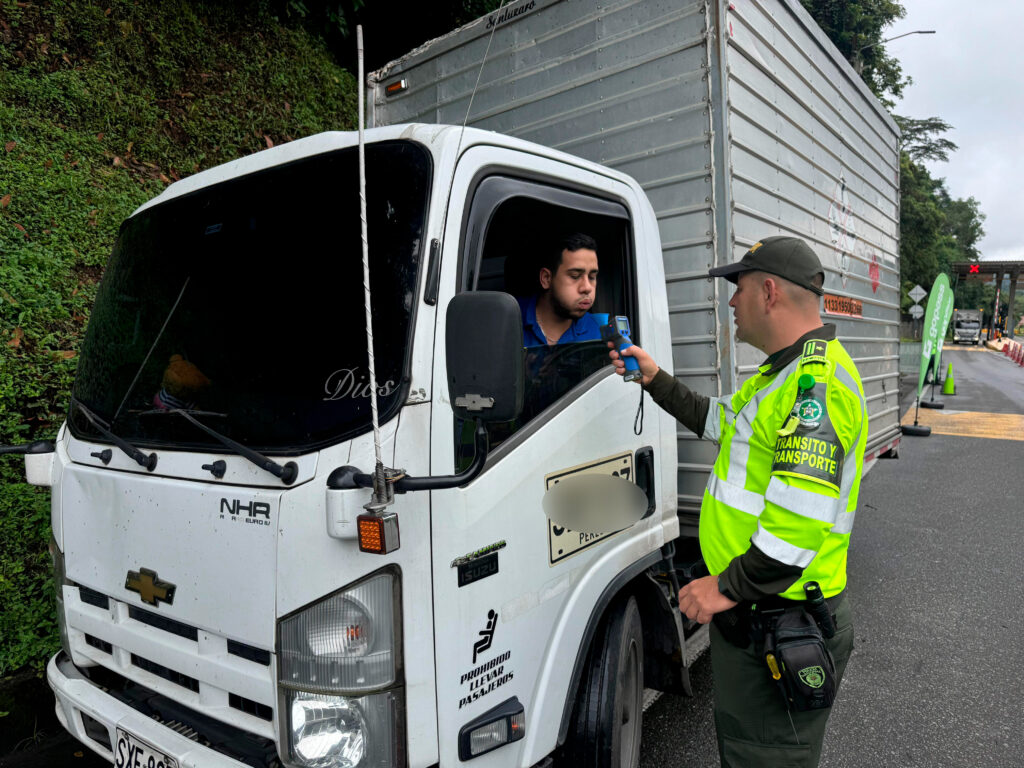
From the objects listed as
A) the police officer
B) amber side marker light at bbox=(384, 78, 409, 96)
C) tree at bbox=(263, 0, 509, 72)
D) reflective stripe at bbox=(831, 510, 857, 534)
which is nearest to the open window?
the police officer

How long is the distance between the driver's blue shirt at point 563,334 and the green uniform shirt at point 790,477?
551 millimetres

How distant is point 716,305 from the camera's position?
105 inches

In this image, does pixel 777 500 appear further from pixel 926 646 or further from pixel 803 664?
pixel 926 646

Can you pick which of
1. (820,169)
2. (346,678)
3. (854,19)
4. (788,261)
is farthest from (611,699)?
(854,19)

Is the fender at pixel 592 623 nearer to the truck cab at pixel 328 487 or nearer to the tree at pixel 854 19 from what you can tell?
the truck cab at pixel 328 487

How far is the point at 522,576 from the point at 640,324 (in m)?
1.09

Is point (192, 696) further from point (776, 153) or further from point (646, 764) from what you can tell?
point (776, 153)

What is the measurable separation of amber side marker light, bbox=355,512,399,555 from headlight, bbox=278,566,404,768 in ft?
0.31

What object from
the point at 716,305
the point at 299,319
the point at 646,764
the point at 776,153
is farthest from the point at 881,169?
the point at 299,319

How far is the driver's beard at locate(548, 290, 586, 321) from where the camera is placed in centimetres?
235

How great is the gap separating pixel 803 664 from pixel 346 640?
1.19 metres

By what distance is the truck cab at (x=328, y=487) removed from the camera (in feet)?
5.03

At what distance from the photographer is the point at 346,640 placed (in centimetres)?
152

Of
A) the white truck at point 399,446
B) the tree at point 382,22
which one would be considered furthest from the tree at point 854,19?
the white truck at point 399,446
